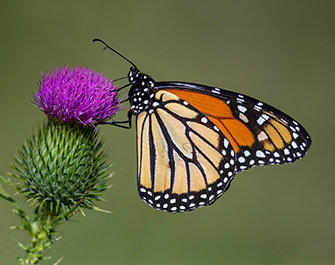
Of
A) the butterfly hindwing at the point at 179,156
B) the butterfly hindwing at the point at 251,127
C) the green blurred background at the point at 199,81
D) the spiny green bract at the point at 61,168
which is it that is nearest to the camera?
the spiny green bract at the point at 61,168

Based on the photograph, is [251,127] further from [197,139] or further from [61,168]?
[61,168]

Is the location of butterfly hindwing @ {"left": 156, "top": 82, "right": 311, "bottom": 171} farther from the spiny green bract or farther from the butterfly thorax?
the spiny green bract

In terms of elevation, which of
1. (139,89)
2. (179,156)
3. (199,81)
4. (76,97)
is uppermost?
(199,81)

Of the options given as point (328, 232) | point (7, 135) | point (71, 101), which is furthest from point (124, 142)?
point (71, 101)

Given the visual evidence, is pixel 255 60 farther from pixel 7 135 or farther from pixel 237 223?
pixel 7 135

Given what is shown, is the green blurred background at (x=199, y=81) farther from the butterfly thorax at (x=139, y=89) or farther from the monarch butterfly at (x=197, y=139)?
the butterfly thorax at (x=139, y=89)

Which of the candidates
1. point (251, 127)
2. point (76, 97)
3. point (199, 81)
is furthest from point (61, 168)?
point (199, 81)

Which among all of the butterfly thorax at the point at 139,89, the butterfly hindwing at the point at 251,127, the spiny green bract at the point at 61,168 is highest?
the butterfly thorax at the point at 139,89

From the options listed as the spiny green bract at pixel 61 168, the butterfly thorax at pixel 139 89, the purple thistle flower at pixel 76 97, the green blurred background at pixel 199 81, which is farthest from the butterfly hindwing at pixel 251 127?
the green blurred background at pixel 199 81
